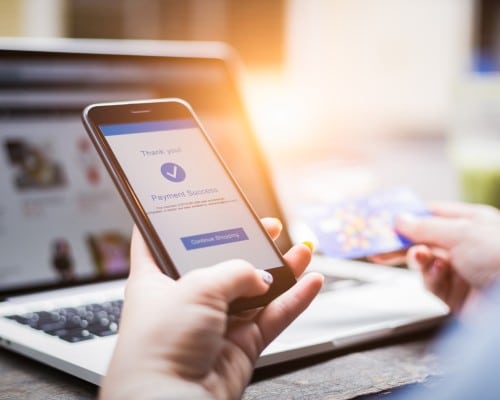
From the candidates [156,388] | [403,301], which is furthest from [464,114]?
[156,388]

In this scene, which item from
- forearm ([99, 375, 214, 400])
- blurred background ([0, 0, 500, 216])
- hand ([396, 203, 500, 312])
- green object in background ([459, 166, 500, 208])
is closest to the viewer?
forearm ([99, 375, 214, 400])

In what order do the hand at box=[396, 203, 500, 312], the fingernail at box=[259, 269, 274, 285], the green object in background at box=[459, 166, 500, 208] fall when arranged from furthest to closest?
the green object in background at box=[459, 166, 500, 208], the hand at box=[396, 203, 500, 312], the fingernail at box=[259, 269, 274, 285]

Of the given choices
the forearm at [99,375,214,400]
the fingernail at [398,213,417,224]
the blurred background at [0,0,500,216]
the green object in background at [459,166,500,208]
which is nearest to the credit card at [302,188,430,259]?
the fingernail at [398,213,417,224]

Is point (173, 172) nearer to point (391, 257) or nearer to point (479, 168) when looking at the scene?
point (391, 257)

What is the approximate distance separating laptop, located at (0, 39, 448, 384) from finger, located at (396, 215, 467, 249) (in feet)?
0.23

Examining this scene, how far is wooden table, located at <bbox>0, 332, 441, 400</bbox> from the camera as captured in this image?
0.55m

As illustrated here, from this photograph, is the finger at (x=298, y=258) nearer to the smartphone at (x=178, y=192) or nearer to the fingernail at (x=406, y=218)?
the smartphone at (x=178, y=192)

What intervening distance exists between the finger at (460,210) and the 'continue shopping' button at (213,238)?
1.11 feet

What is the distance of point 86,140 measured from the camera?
34.8 inches

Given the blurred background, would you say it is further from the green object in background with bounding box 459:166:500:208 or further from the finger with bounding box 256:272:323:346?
the finger with bounding box 256:272:323:346

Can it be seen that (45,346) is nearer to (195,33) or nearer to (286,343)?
(286,343)

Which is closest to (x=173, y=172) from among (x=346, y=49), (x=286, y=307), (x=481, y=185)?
(x=286, y=307)

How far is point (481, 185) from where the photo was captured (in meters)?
1.59

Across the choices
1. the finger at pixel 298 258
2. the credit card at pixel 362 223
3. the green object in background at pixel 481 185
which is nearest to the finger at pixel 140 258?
the finger at pixel 298 258
